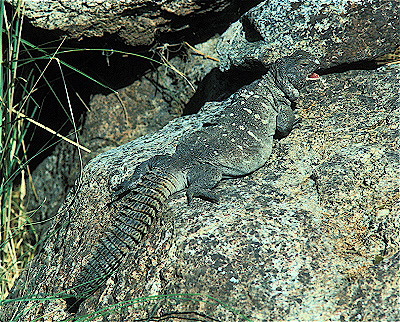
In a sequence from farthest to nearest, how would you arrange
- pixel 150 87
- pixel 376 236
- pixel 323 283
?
pixel 150 87
pixel 376 236
pixel 323 283

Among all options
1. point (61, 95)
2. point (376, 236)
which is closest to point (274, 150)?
point (376, 236)

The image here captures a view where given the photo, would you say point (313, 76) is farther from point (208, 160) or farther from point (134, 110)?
point (134, 110)

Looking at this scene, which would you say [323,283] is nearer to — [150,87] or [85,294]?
[85,294]

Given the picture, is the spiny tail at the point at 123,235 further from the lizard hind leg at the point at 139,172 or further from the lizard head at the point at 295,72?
the lizard head at the point at 295,72

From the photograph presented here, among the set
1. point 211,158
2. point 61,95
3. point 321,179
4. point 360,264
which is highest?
point 61,95

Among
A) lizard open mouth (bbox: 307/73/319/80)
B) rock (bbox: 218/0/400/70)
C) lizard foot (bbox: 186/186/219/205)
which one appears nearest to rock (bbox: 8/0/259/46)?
rock (bbox: 218/0/400/70)

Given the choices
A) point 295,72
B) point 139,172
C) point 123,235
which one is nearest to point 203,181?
point 139,172
